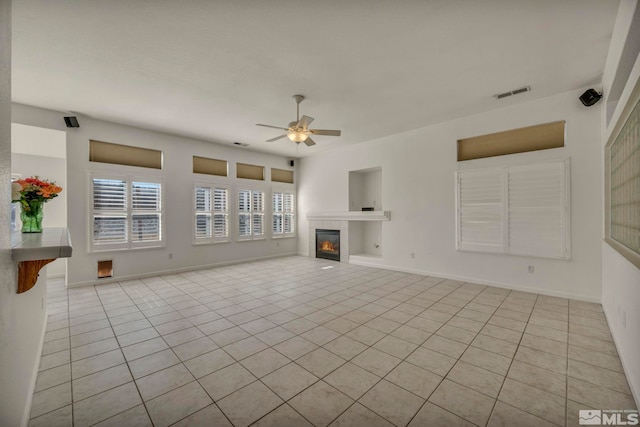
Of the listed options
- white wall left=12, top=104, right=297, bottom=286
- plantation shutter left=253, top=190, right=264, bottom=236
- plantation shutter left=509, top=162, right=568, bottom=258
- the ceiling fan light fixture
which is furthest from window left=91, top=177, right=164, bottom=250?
plantation shutter left=509, top=162, right=568, bottom=258

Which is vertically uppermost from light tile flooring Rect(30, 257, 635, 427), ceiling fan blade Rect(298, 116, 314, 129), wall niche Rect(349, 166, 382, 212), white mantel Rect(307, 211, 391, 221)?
ceiling fan blade Rect(298, 116, 314, 129)

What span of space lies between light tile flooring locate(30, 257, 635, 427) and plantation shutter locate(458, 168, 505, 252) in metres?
0.94

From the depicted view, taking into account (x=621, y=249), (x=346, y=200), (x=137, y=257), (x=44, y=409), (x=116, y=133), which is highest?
(x=116, y=133)

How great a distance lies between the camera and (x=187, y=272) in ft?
19.8

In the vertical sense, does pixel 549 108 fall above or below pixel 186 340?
above

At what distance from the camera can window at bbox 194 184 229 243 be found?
6.38 m

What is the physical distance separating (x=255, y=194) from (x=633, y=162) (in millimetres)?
6916

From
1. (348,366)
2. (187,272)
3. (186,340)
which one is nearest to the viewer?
(348,366)

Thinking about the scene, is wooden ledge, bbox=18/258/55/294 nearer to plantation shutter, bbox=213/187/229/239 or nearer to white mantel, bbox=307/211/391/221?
plantation shutter, bbox=213/187/229/239

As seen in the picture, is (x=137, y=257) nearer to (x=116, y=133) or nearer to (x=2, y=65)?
(x=116, y=133)

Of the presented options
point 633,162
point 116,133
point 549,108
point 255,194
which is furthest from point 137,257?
point 549,108

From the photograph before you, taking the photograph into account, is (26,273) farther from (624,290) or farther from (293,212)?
(293,212)

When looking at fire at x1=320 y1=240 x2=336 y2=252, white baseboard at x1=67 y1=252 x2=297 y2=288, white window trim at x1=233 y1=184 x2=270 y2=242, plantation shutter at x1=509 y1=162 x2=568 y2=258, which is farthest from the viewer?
fire at x1=320 y1=240 x2=336 y2=252

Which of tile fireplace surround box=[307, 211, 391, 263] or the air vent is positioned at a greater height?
the air vent
